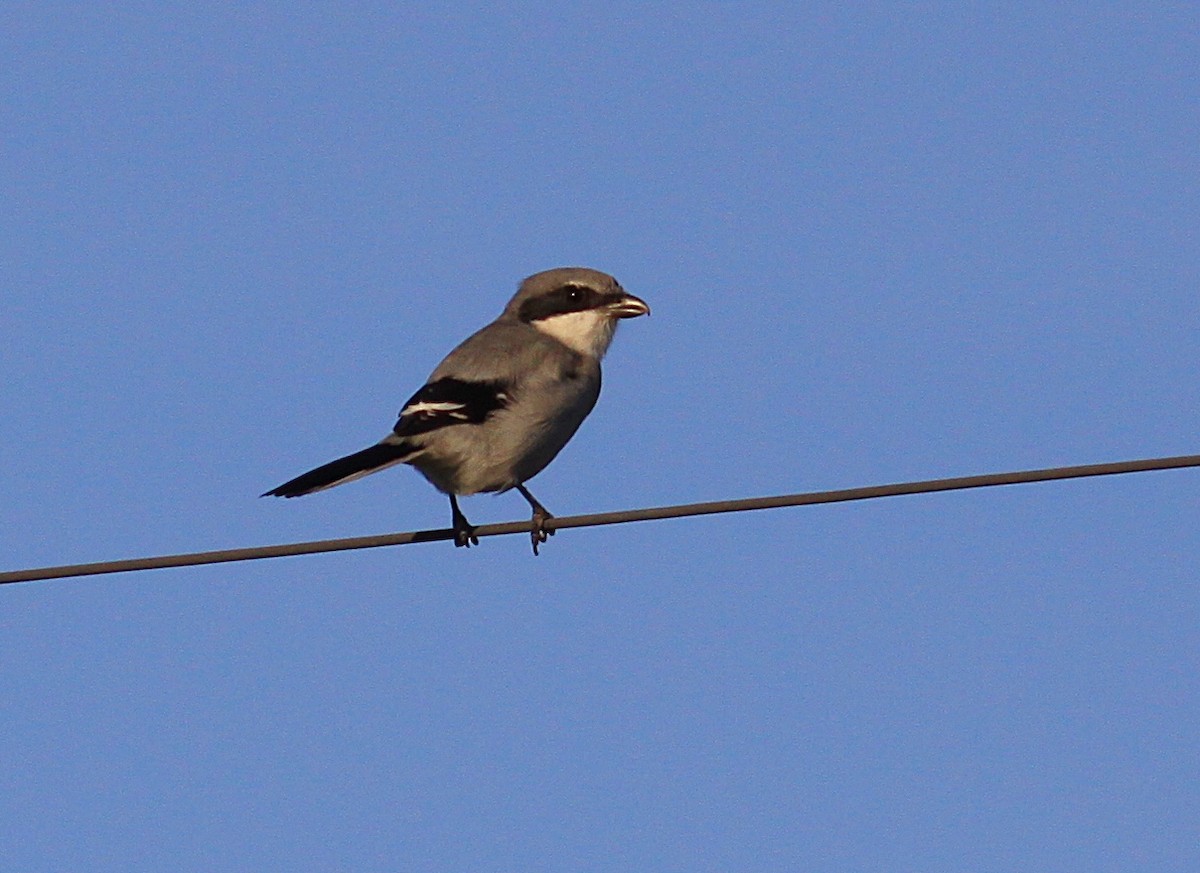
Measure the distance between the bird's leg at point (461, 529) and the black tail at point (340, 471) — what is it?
451 millimetres

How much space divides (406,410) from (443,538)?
24.5 inches

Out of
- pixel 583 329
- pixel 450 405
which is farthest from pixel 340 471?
pixel 583 329

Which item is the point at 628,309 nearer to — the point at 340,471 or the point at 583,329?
the point at 583,329

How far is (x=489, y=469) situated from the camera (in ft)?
26.9

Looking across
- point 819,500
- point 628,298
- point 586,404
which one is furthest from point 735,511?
point 628,298

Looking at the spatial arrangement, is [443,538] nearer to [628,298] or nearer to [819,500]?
[628,298]

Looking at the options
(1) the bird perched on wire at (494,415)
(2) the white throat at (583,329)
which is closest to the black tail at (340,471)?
(1) the bird perched on wire at (494,415)

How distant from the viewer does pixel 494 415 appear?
8.10 m

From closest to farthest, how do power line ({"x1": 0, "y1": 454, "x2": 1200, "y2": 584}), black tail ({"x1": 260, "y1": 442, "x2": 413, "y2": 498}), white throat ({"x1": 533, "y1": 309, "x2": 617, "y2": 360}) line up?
power line ({"x1": 0, "y1": 454, "x2": 1200, "y2": 584}) → black tail ({"x1": 260, "y1": 442, "x2": 413, "y2": 498}) → white throat ({"x1": 533, "y1": 309, "x2": 617, "y2": 360})

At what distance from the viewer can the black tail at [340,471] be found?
23.5ft

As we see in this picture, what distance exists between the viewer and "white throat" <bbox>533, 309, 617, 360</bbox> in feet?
29.7

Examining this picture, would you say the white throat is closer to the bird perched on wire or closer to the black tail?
the bird perched on wire

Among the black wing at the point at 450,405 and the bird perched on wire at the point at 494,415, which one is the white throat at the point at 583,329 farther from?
the black wing at the point at 450,405

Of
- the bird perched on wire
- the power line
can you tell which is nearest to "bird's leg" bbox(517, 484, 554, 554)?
the bird perched on wire
